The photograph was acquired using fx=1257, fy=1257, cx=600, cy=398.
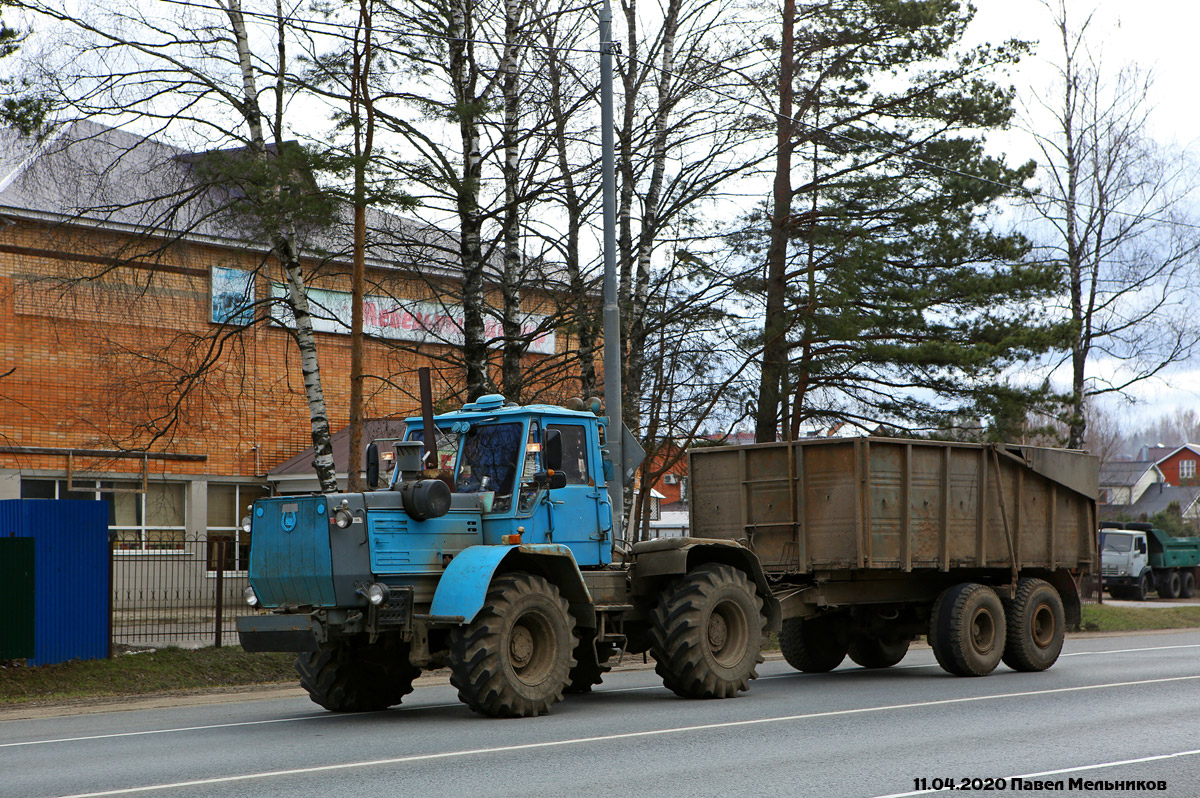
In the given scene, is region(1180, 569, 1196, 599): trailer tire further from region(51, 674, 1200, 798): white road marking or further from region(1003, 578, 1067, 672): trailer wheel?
region(51, 674, 1200, 798): white road marking

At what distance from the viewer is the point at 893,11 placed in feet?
75.4

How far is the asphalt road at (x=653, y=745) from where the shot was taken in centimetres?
792

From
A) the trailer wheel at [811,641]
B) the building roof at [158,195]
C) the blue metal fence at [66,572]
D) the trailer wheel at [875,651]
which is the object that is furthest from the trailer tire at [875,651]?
the blue metal fence at [66,572]

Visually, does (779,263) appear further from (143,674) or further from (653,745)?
(653,745)

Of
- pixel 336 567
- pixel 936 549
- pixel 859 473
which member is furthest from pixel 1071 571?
pixel 336 567

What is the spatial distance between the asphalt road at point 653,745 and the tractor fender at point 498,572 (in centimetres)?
100

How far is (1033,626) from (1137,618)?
1604 centimetres

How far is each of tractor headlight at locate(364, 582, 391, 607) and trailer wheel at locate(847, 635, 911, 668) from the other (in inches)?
316

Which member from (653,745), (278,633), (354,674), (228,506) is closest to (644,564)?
(354,674)

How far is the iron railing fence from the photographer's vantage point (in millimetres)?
17938

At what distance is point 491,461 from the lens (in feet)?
40.8

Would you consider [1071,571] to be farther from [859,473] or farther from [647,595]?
[647,595]

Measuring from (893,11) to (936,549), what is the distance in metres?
11.9

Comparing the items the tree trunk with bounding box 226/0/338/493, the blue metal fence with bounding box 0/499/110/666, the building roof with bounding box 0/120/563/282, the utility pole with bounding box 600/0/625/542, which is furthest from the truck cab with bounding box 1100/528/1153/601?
the blue metal fence with bounding box 0/499/110/666
